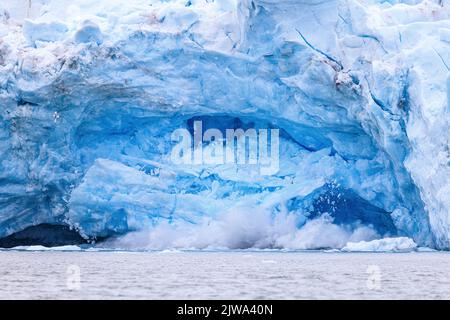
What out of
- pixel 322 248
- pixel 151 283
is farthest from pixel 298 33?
pixel 151 283

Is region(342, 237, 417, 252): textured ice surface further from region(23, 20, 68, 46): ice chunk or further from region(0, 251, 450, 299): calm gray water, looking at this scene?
region(23, 20, 68, 46): ice chunk

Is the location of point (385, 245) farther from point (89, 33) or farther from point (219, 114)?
point (89, 33)

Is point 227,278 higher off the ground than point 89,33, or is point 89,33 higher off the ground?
point 89,33

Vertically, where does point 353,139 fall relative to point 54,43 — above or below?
below

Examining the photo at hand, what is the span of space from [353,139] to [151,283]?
11005 millimetres

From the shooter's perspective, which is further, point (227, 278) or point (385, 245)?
point (385, 245)

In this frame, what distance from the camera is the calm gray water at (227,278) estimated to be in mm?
10195

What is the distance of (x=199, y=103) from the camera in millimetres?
21844

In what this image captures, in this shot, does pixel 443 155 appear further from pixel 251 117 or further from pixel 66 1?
pixel 66 1

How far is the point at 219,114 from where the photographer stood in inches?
896

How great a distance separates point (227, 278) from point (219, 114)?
1063cm

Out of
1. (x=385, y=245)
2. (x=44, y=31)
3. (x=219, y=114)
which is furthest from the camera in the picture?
(x=219, y=114)

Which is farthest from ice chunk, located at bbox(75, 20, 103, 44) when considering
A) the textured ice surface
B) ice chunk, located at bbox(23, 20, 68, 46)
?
the textured ice surface

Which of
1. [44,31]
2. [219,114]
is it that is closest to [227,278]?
[219,114]
